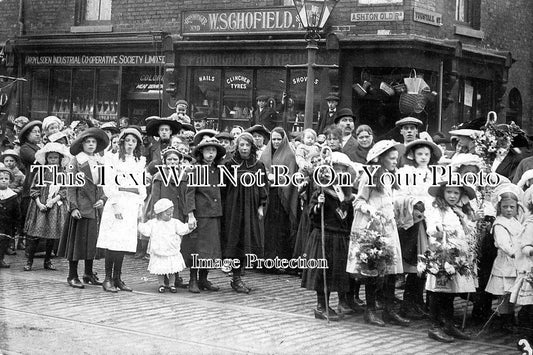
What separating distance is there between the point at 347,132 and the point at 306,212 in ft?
5.61

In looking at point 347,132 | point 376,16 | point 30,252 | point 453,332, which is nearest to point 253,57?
point 376,16

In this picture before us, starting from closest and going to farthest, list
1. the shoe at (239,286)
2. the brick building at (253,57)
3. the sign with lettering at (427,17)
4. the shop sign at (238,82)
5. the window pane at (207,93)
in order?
1. the shoe at (239,286)
2. the sign with lettering at (427,17)
3. the brick building at (253,57)
4. the shop sign at (238,82)
5. the window pane at (207,93)

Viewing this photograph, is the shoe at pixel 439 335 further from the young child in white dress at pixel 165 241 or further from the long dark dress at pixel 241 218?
the young child in white dress at pixel 165 241

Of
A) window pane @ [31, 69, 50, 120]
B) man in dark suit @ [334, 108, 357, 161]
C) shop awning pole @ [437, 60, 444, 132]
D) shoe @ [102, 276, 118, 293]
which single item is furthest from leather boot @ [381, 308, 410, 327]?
window pane @ [31, 69, 50, 120]

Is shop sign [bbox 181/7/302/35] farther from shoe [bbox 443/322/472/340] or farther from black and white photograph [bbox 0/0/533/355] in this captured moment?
shoe [bbox 443/322/472/340]

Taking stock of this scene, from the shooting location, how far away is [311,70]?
11.5 m

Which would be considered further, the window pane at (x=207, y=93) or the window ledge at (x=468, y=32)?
the window pane at (x=207, y=93)

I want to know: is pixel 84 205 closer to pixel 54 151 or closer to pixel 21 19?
pixel 54 151

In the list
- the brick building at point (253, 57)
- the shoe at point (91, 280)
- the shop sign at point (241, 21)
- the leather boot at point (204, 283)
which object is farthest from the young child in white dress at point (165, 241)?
the shop sign at point (241, 21)

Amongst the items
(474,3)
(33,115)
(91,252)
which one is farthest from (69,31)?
(91,252)

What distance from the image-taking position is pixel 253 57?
1702 centimetres

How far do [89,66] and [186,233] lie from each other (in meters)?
11.0

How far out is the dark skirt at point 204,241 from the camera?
990 centimetres

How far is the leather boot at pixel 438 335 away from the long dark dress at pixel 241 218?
3.12m
